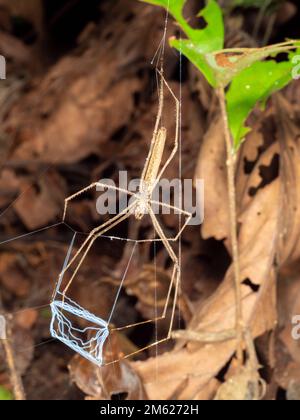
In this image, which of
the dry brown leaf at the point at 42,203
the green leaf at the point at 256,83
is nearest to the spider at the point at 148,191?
the green leaf at the point at 256,83

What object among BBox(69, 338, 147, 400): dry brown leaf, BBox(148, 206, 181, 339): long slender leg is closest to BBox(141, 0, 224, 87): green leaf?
BBox(148, 206, 181, 339): long slender leg

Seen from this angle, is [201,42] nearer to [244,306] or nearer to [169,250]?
[169,250]

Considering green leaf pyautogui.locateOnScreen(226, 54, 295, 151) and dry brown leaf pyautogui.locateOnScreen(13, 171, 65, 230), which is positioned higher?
green leaf pyautogui.locateOnScreen(226, 54, 295, 151)

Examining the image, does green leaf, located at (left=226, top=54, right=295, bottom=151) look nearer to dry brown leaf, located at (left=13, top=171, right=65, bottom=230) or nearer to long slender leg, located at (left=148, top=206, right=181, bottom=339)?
long slender leg, located at (left=148, top=206, right=181, bottom=339)
